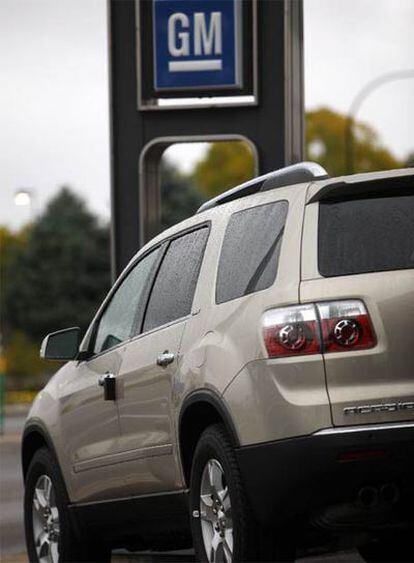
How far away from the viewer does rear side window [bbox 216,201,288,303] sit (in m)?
7.54

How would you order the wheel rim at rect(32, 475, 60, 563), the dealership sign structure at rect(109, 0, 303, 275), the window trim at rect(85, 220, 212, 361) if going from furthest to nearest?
the dealership sign structure at rect(109, 0, 303, 275) < the wheel rim at rect(32, 475, 60, 563) < the window trim at rect(85, 220, 212, 361)

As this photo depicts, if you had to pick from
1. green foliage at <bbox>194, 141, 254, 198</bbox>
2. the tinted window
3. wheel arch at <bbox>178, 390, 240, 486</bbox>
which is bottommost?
green foliage at <bbox>194, 141, 254, 198</bbox>

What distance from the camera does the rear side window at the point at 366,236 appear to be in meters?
7.25

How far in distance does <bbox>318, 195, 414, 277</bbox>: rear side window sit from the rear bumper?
2.17 ft

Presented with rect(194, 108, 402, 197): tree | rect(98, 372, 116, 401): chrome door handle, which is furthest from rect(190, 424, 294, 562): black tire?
rect(194, 108, 402, 197): tree

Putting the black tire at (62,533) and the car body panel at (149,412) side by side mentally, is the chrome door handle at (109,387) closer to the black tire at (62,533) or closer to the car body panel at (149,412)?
the car body panel at (149,412)

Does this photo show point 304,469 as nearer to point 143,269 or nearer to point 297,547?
point 297,547

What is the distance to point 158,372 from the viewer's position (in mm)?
8430

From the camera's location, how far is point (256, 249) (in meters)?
7.71

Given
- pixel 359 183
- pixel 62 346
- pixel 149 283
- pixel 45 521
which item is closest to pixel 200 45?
pixel 62 346

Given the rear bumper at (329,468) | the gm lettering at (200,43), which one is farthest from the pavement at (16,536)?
the gm lettering at (200,43)

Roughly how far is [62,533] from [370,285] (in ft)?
11.4

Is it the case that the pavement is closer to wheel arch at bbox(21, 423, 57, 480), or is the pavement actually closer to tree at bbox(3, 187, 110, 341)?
wheel arch at bbox(21, 423, 57, 480)

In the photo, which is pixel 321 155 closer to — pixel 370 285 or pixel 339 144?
pixel 339 144
